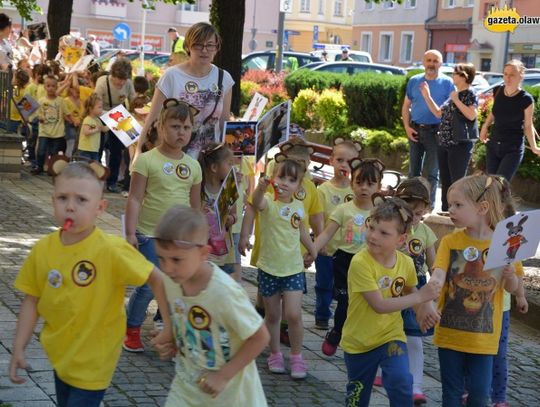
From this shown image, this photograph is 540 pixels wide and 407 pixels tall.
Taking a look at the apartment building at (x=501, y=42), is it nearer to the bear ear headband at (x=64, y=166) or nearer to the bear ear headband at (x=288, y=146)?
the bear ear headband at (x=288, y=146)

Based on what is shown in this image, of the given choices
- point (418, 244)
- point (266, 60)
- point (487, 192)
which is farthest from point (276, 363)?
point (266, 60)

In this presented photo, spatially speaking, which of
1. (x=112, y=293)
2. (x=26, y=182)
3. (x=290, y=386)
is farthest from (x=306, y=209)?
(x=26, y=182)

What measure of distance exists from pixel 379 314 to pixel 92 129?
935 centimetres

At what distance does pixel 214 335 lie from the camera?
13.1 feet

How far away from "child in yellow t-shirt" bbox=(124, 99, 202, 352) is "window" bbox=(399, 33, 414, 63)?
61812 millimetres

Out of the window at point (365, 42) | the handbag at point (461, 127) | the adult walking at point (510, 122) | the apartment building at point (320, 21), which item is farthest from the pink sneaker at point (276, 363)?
the apartment building at point (320, 21)

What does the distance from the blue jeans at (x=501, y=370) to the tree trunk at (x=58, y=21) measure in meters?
17.7

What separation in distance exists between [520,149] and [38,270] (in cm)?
928

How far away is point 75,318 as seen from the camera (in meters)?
4.36

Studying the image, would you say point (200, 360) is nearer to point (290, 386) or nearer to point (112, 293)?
point (112, 293)

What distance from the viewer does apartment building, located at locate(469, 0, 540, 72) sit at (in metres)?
48.4

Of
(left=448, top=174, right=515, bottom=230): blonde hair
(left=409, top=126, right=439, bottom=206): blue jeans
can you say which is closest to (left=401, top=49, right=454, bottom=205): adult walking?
(left=409, top=126, right=439, bottom=206): blue jeans

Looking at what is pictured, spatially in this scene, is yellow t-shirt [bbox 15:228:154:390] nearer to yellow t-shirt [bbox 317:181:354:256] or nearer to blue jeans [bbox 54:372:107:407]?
blue jeans [bbox 54:372:107:407]

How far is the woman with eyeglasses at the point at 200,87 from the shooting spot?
7.38m
